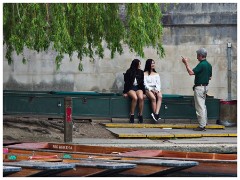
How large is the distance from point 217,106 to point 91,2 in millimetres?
5942

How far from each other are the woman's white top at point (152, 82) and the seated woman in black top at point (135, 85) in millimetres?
171

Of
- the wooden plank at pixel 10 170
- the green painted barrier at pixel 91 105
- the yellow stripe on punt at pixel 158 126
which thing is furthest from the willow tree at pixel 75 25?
the wooden plank at pixel 10 170

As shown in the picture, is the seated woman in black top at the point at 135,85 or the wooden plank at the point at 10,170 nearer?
the wooden plank at the point at 10,170

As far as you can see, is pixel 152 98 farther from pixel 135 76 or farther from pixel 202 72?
pixel 202 72

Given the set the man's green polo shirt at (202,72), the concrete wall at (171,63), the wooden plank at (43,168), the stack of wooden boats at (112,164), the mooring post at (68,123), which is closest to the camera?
the wooden plank at (43,168)

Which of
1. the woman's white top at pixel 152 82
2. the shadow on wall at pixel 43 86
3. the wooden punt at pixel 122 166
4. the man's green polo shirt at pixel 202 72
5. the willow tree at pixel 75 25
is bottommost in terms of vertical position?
the wooden punt at pixel 122 166

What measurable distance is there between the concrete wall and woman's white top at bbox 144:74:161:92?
3.10 metres

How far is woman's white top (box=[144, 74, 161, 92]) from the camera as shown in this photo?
18.4 metres

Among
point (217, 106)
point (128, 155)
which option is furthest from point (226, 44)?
point (128, 155)

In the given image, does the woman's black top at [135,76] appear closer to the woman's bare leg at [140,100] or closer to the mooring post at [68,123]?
the woman's bare leg at [140,100]

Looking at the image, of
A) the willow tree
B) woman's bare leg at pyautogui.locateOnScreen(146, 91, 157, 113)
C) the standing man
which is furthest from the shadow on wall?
the willow tree

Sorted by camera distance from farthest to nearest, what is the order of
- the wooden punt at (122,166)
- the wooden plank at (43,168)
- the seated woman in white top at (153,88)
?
the seated woman in white top at (153,88) → the wooden punt at (122,166) → the wooden plank at (43,168)

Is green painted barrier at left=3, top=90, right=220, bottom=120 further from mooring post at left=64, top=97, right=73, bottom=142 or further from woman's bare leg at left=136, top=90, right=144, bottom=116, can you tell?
mooring post at left=64, top=97, right=73, bottom=142

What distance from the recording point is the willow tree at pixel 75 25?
1362cm
